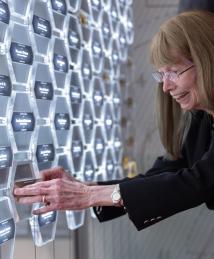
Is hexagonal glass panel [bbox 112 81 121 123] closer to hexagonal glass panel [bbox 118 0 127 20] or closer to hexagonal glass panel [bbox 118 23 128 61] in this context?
hexagonal glass panel [bbox 118 23 128 61]

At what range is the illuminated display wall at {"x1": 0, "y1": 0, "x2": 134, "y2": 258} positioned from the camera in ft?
2.84

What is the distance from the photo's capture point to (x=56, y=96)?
105cm

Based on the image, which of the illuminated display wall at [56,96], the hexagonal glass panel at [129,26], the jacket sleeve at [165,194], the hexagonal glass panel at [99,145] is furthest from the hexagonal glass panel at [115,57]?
the jacket sleeve at [165,194]

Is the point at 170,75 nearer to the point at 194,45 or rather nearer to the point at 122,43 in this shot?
the point at 194,45

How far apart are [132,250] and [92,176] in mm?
261

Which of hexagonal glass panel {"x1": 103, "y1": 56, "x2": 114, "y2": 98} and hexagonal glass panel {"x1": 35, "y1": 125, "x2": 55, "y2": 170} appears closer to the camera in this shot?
hexagonal glass panel {"x1": 35, "y1": 125, "x2": 55, "y2": 170}

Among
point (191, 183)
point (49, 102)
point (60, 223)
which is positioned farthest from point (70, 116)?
point (191, 183)

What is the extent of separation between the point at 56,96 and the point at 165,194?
0.34 meters

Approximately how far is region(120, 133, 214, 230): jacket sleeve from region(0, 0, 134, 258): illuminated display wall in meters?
0.20

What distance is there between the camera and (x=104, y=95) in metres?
1.38

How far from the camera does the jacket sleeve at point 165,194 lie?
0.84m

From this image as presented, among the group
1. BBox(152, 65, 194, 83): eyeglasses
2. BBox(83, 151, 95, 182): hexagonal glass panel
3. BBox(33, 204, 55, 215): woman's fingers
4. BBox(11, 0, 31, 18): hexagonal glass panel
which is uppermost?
BBox(11, 0, 31, 18): hexagonal glass panel

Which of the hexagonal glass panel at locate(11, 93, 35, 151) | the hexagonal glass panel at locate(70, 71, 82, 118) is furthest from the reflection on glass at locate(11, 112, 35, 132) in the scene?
the hexagonal glass panel at locate(70, 71, 82, 118)

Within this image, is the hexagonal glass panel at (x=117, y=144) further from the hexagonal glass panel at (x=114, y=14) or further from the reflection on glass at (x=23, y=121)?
the reflection on glass at (x=23, y=121)
